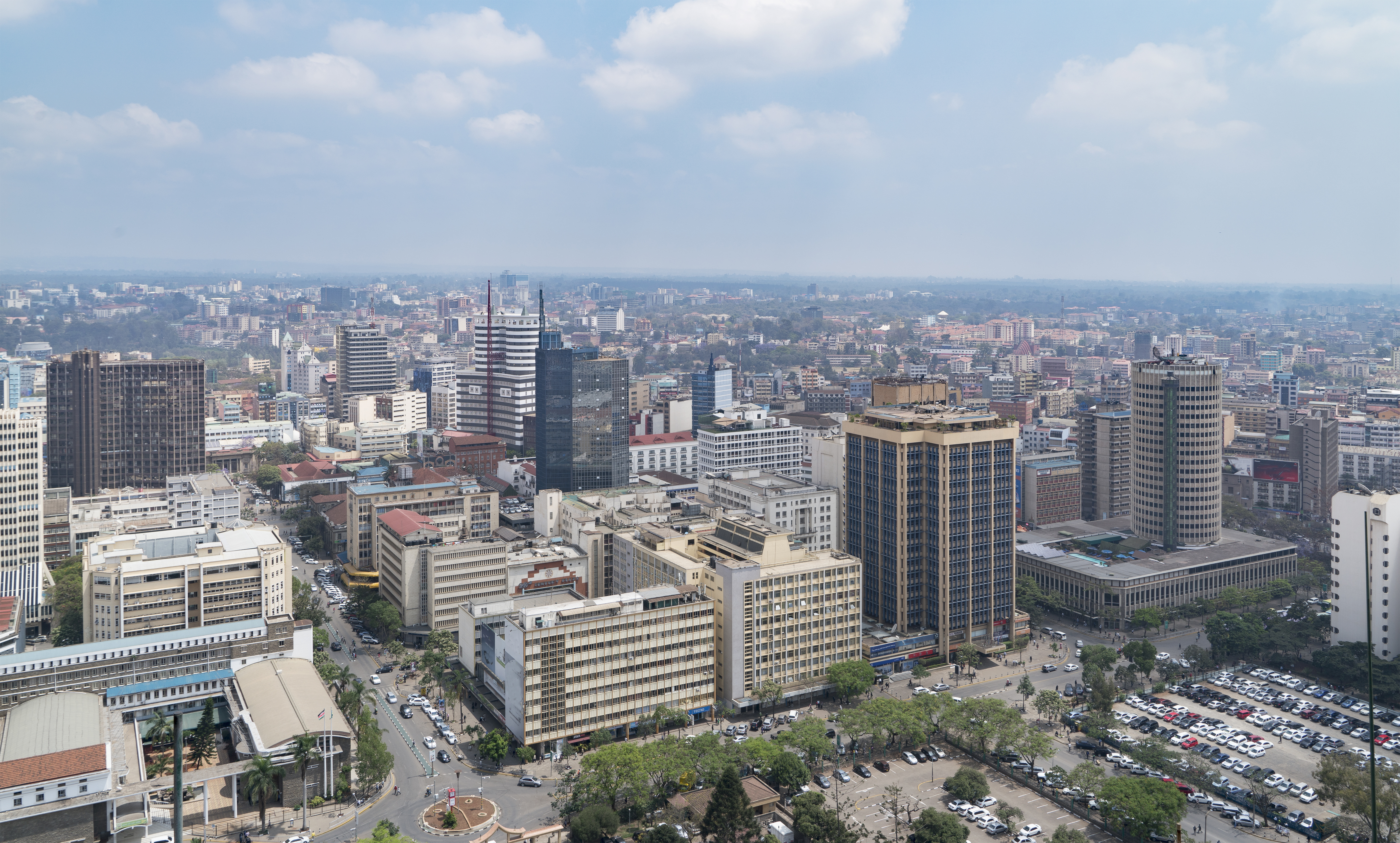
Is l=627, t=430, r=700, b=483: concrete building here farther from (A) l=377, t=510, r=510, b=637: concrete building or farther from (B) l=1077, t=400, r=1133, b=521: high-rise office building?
(A) l=377, t=510, r=510, b=637: concrete building

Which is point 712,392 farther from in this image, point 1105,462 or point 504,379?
point 1105,462

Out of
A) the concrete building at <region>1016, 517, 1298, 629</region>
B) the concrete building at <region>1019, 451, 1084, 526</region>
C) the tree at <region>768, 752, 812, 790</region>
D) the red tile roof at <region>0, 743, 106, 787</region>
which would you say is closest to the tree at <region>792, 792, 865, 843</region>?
the tree at <region>768, 752, 812, 790</region>

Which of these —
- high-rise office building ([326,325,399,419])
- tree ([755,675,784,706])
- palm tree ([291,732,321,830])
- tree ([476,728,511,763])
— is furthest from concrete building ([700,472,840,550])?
high-rise office building ([326,325,399,419])

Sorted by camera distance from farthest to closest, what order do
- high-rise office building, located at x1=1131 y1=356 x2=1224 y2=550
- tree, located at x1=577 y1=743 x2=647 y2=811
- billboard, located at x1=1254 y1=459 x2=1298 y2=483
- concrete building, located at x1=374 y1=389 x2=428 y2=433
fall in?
concrete building, located at x1=374 y1=389 x2=428 y2=433 < billboard, located at x1=1254 y1=459 x2=1298 y2=483 < high-rise office building, located at x1=1131 y1=356 x2=1224 y2=550 < tree, located at x1=577 y1=743 x2=647 y2=811

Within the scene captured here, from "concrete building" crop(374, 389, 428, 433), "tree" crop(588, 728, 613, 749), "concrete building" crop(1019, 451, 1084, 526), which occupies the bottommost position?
"tree" crop(588, 728, 613, 749)

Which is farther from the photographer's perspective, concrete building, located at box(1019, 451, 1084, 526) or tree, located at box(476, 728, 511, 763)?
concrete building, located at box(1019, 451, 1084, 526)

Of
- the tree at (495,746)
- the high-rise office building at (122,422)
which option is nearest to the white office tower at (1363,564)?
the tree at (495,746)

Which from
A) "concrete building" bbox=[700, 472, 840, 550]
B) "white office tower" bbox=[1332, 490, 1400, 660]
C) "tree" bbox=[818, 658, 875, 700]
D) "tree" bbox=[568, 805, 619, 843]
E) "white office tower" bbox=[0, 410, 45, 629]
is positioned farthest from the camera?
"concrete building" bbox=[700, 472, 840, 550]

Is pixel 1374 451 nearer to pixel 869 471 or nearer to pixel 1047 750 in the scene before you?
pixel 869 471

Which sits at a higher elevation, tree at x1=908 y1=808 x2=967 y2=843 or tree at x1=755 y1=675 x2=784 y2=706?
tree at x1=755 y1=675 x2=784 y2=706
